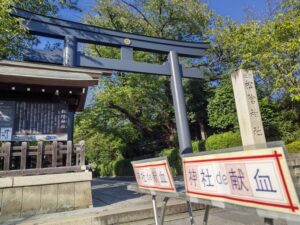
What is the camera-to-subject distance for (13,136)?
5.69 meters

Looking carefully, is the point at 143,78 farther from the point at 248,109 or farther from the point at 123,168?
the point at 248,109

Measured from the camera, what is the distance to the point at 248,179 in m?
1.64

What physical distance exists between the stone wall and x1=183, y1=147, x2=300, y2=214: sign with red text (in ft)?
12.8

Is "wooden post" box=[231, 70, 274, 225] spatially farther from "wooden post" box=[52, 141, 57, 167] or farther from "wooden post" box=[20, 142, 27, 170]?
"wooden post" box=[20, 142, 27, 170]

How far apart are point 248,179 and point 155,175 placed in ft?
5.00

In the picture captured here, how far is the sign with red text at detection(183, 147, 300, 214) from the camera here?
55.4 inches

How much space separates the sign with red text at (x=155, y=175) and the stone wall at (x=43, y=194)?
2.43 meters

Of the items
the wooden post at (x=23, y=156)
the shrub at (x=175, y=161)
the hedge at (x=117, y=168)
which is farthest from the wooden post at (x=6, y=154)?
the hedge at (x=117, y=168)

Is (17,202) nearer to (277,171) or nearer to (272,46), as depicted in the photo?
(277,171)

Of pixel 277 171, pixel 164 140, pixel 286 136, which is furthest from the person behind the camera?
pixel 164 140

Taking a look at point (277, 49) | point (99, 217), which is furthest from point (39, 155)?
point (277, 49)

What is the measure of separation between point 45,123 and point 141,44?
4553 mm

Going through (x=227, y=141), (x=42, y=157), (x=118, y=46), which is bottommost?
(x=42, y=157)

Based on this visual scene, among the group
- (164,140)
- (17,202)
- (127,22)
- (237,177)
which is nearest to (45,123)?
(17,202)
